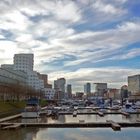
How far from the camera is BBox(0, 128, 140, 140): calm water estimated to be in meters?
59.3

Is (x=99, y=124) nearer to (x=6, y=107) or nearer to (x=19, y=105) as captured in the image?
(x=6, y=107)

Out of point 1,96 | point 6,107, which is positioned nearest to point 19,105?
point 1,96

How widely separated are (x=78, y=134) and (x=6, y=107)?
59.9 meters

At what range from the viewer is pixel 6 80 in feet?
527

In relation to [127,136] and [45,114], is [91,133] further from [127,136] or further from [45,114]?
[45,114]

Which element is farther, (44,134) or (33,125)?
(33,125)

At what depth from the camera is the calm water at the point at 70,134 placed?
2336 inches

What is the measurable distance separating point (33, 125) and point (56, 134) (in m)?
13.4

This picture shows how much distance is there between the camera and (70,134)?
62.9 m

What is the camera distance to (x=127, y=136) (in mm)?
60312

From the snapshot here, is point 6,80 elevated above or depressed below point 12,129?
above

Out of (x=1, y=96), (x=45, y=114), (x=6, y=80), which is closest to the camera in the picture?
(x=45, y=114)

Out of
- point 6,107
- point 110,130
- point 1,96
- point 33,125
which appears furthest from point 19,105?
point 110,130

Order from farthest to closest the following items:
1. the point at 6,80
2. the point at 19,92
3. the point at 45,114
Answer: the point at 6,80, the point at 19,92, the point at 45,114
